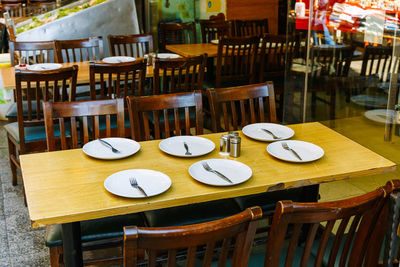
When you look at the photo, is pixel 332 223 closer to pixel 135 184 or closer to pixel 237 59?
pixel 135 184

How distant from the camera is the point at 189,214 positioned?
7.17ft

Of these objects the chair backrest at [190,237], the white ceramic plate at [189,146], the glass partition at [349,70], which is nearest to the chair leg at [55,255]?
the white ceramic plate at [189,146]

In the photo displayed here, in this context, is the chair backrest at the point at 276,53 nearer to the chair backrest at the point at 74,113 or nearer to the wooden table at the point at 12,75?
the wooden table at the point at 12,75

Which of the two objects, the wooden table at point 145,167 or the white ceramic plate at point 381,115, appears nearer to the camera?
the wooden table at point 145,167

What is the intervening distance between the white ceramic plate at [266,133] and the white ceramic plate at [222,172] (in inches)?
12.9

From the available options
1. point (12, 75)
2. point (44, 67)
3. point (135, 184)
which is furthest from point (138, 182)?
point (44, 67)

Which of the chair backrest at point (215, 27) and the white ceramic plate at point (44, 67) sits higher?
the chair backrest at point (215, 27)

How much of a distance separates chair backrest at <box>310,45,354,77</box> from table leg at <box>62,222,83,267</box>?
2.37 meters

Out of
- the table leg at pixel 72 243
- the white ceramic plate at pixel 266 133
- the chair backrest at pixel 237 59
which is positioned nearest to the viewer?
the table leg at pixel 72 243

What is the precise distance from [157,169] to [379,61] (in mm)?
1831

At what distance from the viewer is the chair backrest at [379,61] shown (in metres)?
3.04

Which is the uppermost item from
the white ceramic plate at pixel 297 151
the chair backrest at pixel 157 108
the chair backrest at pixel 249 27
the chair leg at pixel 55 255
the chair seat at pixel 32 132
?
the chair backrest at pixel 249 27

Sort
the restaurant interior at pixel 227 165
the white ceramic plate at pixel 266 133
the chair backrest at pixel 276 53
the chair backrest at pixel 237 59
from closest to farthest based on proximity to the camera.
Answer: the restaurant interior at pixel 227 165, the white ceramic plate at pixel 266 133, the chair backrest at pixel 276 53, the chair backrest at pixel 237 59

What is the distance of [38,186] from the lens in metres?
1.81
